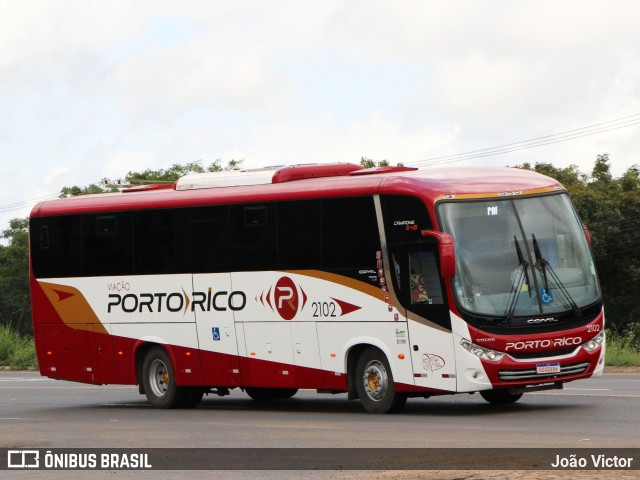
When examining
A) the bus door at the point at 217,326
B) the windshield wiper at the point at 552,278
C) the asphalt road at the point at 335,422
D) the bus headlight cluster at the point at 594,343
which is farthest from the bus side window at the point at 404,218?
the bus door at the point at 217,326

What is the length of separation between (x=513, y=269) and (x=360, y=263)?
2.31 m

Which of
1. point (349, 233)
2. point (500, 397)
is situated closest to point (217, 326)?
point (349, 233)

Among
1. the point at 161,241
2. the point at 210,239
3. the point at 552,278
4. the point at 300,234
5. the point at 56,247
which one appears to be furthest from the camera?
the point at 56,247

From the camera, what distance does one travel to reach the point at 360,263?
802 inches

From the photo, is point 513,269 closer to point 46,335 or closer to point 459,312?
point 459,312

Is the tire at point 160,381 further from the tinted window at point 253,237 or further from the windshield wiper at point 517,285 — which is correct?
the windshield wiper at point 517,285

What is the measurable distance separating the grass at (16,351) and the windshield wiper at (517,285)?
26.0 metres

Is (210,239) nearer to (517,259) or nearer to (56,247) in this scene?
(56,247)

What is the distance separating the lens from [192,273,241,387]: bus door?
22.5 m

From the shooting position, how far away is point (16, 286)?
10469 cm

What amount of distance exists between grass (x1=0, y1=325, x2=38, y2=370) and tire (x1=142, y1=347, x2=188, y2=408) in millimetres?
19517

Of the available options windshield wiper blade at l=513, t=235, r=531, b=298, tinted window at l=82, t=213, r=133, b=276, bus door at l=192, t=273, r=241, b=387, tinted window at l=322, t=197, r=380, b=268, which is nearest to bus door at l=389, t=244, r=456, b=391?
tinted window at l=322, t=197, r=380, b=268

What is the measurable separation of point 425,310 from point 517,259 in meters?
1.41

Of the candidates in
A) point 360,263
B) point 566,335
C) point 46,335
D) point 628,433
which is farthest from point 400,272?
point 46,335
